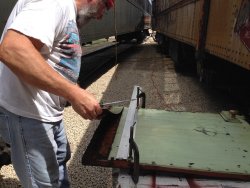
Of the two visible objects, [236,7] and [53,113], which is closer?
[53,113]

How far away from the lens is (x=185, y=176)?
2145 mm

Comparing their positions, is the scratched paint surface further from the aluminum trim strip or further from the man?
the man

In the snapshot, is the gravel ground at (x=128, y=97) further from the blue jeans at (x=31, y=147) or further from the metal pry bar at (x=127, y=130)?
the blue jeans at (x=31, y=147)

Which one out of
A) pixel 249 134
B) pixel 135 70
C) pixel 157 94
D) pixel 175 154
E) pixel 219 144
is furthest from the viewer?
pixel 135 70

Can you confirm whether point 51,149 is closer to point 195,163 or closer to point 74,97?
point 74,97

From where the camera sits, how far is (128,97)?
760 centimetres

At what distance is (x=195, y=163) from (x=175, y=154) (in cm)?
19

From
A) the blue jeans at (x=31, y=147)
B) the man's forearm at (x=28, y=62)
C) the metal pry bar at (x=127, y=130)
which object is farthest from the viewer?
the metal pry bar at (x=127, y=130)

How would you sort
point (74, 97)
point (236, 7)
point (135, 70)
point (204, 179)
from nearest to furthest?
point (74, 97) → point (204, 179) → point (236, 7) → point (135, 70)

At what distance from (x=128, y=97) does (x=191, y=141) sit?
4.92 m

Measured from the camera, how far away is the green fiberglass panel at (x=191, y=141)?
2268 millimetres

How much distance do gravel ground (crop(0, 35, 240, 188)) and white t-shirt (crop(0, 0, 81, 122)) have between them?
1.84 meters

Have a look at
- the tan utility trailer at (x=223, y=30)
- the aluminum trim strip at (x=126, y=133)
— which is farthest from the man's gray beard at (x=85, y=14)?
the tan utility trailer at (x=223, y=30)

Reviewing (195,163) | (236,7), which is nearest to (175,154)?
(195,163)
